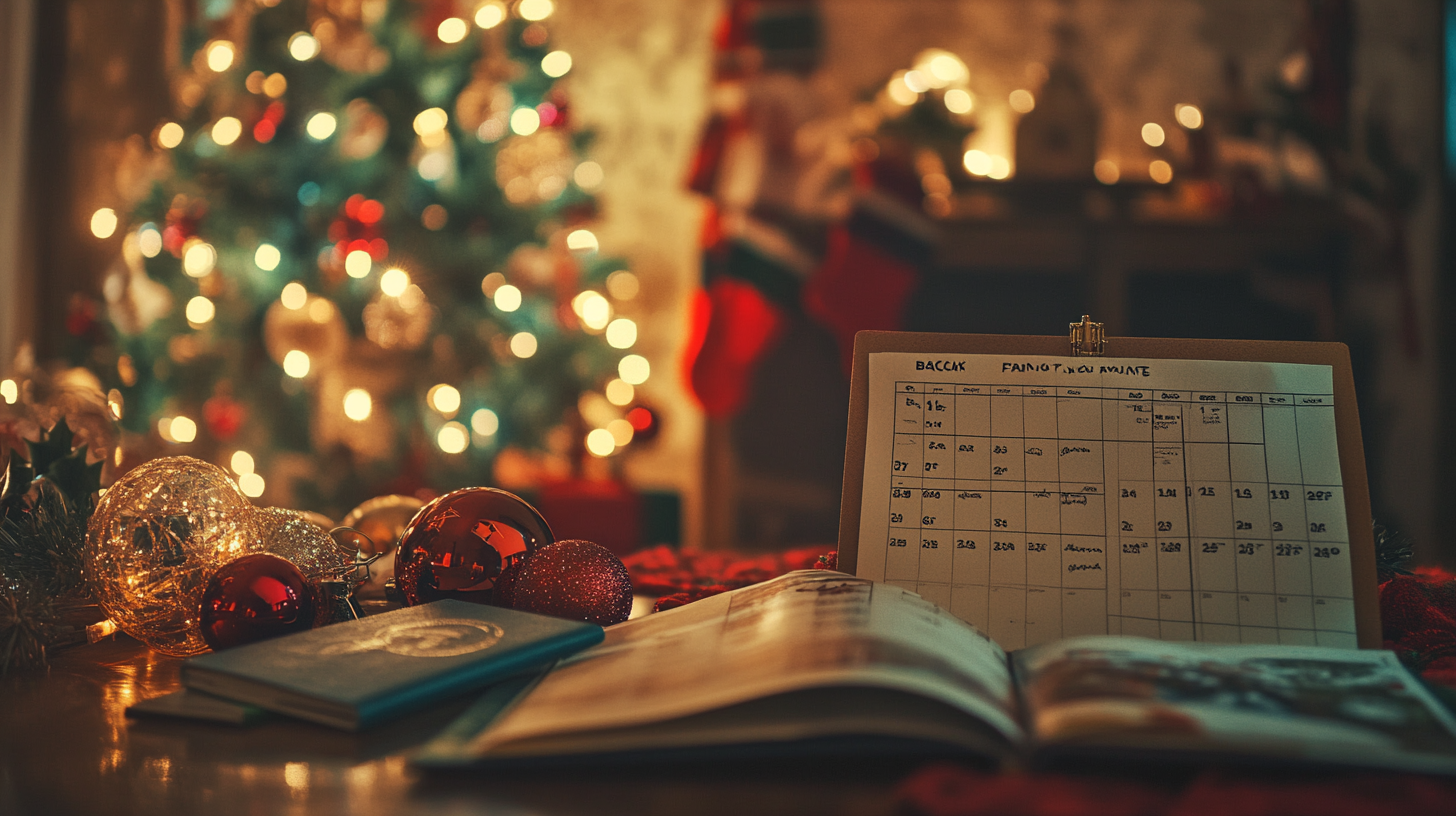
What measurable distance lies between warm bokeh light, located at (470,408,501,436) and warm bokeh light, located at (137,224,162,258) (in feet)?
3.02

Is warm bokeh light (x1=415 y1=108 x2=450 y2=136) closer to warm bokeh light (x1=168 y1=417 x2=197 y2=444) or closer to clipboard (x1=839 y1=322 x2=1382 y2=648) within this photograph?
warm bokeh light (x1=168 y1=417 x2=197 y2=444)

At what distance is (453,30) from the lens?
8.20 feet

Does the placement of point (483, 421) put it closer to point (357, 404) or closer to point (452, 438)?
point (452, 438)

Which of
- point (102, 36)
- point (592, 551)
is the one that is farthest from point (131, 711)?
point (102, 36)

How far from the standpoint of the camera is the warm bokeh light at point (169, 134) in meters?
2.72

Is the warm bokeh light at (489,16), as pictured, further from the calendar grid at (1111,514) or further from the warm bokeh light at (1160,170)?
the calendar grid at (1111,514)

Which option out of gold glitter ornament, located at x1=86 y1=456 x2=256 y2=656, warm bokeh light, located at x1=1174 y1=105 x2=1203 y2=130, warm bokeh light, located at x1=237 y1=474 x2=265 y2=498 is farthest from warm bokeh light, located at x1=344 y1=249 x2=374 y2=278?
warm bokeh light, located at x1=1174 y1=105 x2=1203 y2=130

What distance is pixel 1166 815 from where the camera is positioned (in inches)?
15.1

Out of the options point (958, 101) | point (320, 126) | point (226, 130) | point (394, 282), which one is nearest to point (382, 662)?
point (394, 282)

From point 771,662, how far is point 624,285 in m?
2.79

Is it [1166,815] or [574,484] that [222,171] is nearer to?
[574,484]

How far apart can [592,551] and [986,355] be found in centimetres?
30

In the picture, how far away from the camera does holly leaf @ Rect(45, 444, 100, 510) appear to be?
0.73 metres

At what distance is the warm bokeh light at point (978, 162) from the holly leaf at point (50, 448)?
2603 mm
